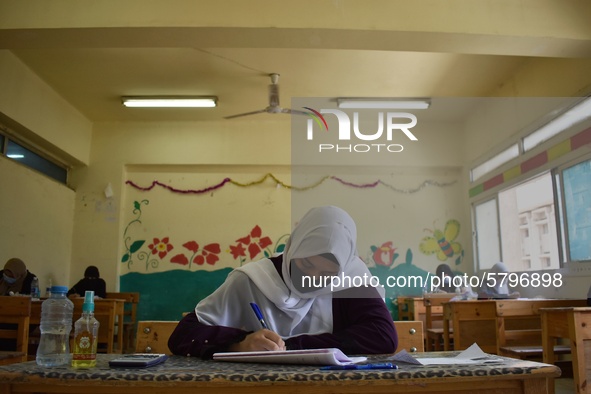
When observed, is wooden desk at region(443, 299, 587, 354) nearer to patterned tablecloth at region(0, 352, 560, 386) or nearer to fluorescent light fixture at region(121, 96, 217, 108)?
patterned tablecloth at region(0, 352, 560, 386)

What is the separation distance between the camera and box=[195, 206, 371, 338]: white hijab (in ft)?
4.83

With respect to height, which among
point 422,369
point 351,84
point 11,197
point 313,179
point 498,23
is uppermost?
point 351,84

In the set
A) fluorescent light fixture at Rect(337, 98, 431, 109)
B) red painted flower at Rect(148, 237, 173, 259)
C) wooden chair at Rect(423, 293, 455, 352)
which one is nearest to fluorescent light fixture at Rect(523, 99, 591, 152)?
A: fluorescent light fixture at Rect(337, 98, 431, 109)

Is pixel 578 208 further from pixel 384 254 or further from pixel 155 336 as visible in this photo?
pixel 155 336

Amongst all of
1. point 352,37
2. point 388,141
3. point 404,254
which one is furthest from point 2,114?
point 404,254

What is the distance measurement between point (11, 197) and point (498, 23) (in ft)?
15.9

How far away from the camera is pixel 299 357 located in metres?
1.05

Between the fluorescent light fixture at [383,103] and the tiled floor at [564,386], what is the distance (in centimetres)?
335

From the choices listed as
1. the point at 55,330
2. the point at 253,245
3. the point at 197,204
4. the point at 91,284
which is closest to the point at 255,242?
the point at 253,245

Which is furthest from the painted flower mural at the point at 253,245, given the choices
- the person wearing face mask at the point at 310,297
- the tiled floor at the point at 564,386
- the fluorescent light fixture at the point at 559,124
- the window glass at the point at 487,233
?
the person wearing face mask at the point at 310,297

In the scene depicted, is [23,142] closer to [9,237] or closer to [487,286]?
[9,237]

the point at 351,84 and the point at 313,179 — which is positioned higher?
the point at 351,84

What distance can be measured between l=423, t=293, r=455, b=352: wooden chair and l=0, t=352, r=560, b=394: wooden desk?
3.75m

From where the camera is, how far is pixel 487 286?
4.97m
